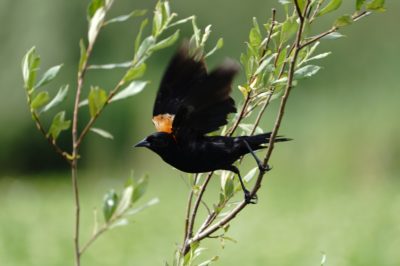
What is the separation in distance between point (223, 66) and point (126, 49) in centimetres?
1278

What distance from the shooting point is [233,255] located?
23.9 feet

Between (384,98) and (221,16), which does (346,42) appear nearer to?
(384,98)

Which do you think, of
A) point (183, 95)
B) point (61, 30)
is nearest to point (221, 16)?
point (61, 30)

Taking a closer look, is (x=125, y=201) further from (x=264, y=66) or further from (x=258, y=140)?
(x=258, y=140)

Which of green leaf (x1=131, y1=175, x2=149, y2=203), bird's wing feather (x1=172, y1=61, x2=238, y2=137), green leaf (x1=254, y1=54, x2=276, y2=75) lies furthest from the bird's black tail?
green leaf (x1=131, y1=175, x2=149, y2=203)

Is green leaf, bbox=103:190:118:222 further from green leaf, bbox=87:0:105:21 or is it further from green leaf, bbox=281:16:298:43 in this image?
green leaf, bbox=281:16:298:43

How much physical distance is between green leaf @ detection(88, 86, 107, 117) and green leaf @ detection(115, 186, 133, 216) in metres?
0.14

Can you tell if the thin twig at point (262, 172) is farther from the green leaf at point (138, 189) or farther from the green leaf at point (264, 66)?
the green leaf at point (138, 189)

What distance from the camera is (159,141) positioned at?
1.99 m

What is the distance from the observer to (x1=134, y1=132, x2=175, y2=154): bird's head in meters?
1.98

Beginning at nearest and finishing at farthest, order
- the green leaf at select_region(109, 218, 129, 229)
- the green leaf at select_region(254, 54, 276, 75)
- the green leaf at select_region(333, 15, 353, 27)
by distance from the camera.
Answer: the green leaf at select_region(109, 218, 129, 229)
the green leaf at select_region(333, 15, 353, 27)
the green leaf at select_region(254, 54, 276, 75)

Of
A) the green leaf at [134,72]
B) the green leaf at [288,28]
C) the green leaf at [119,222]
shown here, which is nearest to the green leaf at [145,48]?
the green leaf at [134,72]

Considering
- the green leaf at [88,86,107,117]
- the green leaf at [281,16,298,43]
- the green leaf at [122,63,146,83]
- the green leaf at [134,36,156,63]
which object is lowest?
the green leaf at [281,16,298,43]

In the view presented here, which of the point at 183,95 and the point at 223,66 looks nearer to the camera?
the point at 223,66
